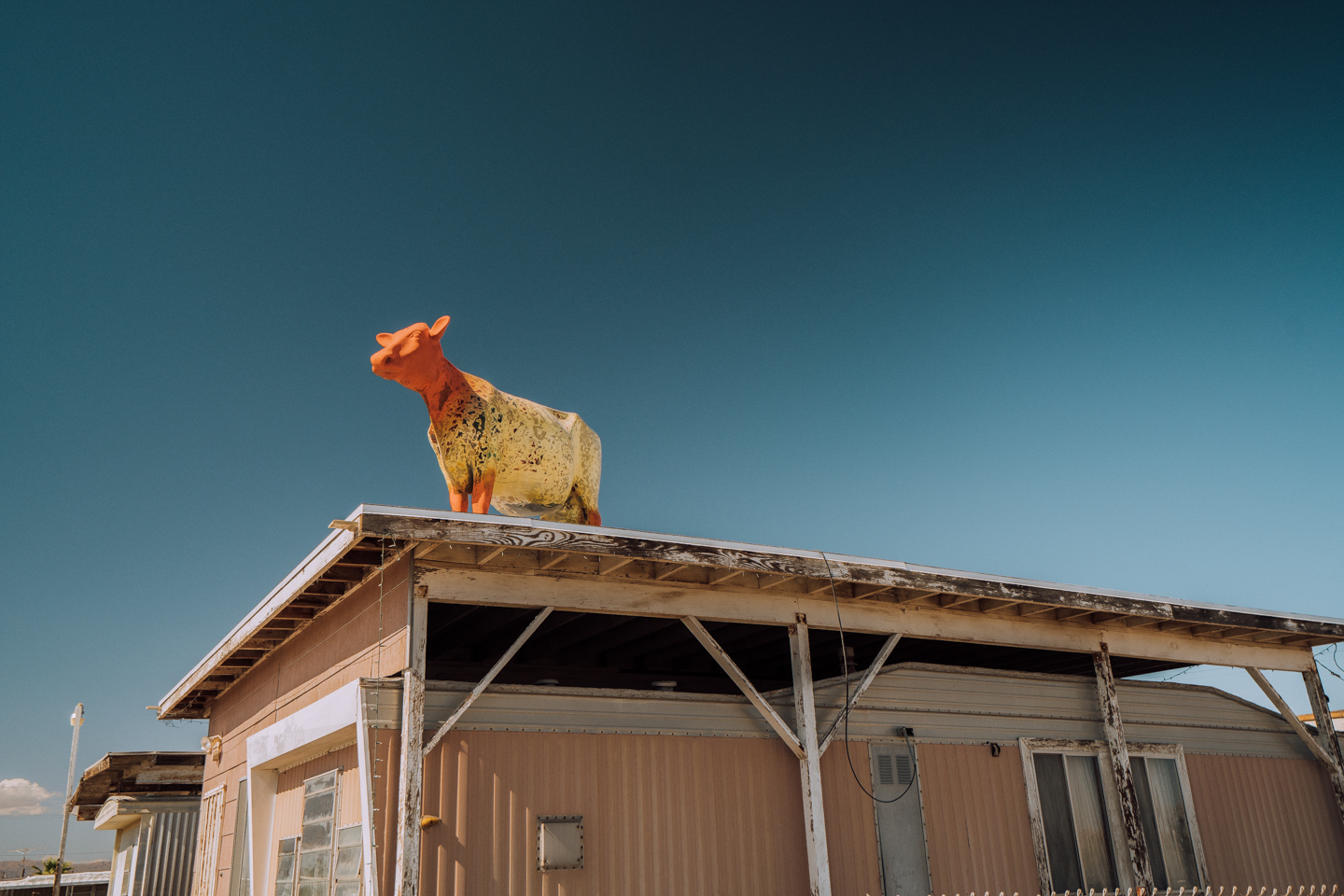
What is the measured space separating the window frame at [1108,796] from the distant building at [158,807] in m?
12.0

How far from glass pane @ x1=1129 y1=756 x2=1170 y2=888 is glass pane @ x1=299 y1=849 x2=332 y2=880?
8.18 m

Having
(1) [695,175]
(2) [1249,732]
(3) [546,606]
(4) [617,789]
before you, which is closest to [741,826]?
(4) [617,789]

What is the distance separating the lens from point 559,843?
7137mm

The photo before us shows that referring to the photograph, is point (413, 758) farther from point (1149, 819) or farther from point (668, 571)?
point (1149, 819)

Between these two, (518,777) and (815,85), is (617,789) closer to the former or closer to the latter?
(518,777)

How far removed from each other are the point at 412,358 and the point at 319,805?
12.7ft

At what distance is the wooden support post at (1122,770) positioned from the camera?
32.1ft

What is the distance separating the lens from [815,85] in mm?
16062

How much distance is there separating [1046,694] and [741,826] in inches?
163

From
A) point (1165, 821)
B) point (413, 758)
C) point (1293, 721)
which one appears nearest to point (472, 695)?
point (413, 758)

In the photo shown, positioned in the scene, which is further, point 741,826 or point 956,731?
point 956,731

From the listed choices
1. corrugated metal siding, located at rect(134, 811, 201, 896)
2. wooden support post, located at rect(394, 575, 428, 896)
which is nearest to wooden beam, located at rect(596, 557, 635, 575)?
wooden support post, located at rect(394, 575, 428, 896)

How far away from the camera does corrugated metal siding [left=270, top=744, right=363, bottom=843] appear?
728 centimetres

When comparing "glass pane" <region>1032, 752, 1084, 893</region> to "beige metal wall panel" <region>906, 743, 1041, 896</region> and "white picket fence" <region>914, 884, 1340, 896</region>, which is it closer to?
"white picket fence" <region>914, 884, 1340, 896</region>
